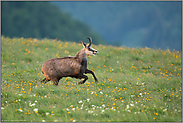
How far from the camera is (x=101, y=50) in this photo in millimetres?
20234

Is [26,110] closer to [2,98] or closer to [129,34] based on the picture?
[2,98]

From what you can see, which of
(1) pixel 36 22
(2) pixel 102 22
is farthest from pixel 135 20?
(1) pixel 36 22

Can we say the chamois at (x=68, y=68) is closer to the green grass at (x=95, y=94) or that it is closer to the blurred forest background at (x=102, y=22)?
the green grass at (x=95, y=94)

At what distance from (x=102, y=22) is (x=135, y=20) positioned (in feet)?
62.0

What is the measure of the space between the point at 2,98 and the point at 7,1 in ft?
166

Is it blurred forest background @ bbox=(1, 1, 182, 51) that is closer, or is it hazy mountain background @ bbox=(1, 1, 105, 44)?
hazy mountain background @ bbox=(1, 1, 105, 44)

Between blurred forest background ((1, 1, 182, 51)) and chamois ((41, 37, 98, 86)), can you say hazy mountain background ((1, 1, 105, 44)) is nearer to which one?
blurred forest background ((1, 1, 182, 51))

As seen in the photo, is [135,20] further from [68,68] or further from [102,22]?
[68,68]

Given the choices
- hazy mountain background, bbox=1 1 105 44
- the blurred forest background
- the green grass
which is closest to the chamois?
the green grass

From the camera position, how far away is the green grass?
855cm

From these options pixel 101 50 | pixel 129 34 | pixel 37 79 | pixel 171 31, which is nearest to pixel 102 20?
pixel 129 34

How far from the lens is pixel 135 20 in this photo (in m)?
112

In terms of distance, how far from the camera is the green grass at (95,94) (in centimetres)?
855

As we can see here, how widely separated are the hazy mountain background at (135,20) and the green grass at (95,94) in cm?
5983
